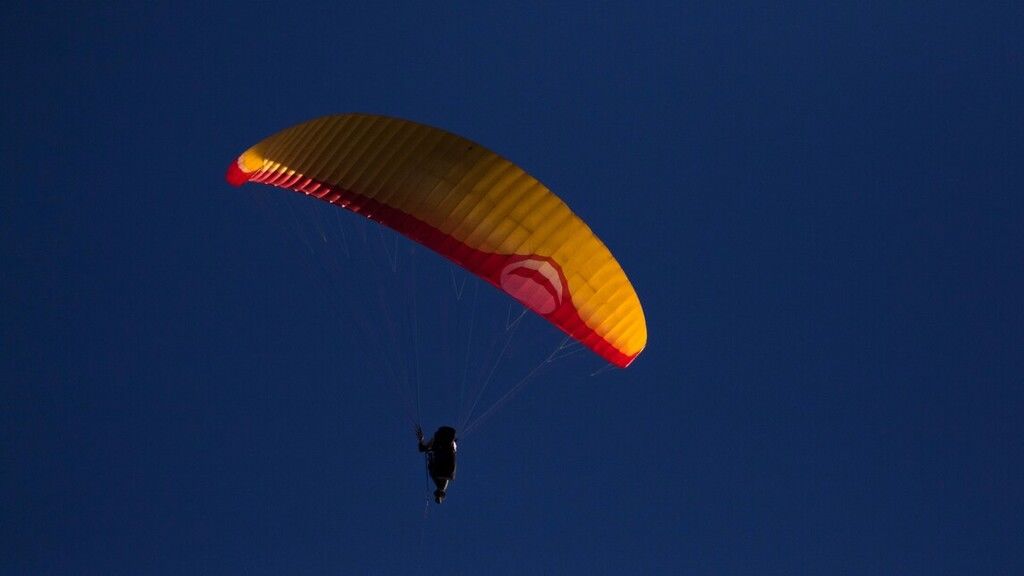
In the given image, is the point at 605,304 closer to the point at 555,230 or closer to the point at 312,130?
the point at 555,230

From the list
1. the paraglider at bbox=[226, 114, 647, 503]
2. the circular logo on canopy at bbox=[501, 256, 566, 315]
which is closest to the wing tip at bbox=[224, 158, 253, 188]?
the paraglider at bbox=[226, 114, 647, 503]

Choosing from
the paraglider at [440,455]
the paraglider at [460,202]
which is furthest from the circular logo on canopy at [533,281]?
the paraglider at [440,455]

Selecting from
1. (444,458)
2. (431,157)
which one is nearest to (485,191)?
(431,157)

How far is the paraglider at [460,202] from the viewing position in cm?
2662

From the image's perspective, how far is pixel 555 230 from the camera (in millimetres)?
26922

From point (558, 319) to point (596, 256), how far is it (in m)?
1.12

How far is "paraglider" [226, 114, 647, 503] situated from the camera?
26.6 meters

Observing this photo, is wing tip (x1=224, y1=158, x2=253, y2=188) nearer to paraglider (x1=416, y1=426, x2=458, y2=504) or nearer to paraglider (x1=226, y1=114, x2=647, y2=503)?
paraglider (x1=226, y1=114, x2=647, y2=503)

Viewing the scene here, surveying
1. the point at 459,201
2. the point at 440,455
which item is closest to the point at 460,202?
the point at 459,201

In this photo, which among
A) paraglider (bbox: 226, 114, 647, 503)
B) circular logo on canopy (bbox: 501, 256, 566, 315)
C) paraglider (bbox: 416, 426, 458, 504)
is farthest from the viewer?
paraglider (bbox: 416, 426, 458, 504)

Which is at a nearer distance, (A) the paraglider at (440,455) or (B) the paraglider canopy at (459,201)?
(B) the paraglider canopy at (459,201)

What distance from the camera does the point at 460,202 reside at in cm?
2670

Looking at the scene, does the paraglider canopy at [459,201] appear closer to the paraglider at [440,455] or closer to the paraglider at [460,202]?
the paraglider at [460,202]

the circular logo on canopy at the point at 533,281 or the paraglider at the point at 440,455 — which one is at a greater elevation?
the circular logo on canopy at the point at 533,281
